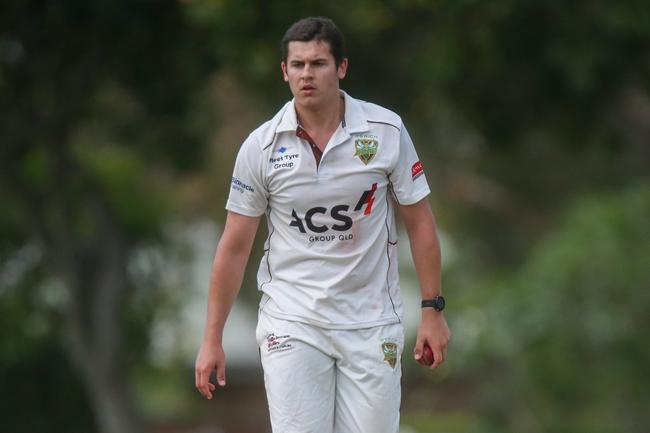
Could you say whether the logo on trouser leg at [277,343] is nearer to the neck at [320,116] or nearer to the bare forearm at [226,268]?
the bare forearm at [226,268]

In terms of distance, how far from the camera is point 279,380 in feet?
20.0

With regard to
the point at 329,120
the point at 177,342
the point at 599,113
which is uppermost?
the point at 329,120

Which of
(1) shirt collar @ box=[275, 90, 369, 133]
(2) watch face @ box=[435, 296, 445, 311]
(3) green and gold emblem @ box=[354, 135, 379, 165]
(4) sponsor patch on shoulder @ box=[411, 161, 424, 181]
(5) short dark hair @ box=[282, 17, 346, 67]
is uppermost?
(5) short dark hair @ box=[282, 17, 346, 67]

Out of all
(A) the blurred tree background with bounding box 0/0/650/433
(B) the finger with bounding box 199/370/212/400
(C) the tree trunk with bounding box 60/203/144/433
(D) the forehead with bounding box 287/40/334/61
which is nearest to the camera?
(D) the forehead with bounding box 287/40/334/61

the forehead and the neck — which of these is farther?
the neck

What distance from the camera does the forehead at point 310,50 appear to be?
237 inches

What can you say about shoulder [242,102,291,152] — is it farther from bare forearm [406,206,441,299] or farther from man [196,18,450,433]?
bare forearm [406,206,441,299]

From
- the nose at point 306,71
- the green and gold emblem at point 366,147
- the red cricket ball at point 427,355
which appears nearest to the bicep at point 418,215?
the green and gold emblem at point 366,147

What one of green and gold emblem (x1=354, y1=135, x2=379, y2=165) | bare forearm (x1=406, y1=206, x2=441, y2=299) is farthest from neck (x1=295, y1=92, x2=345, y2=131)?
bare forearm (x1=406, y1=206, x2=441, y2=299)

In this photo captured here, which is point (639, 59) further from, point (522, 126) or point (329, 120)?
point (329, 120)

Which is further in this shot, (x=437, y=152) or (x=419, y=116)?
(x=437, y=152)

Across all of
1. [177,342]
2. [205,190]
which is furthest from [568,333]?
[205,190]

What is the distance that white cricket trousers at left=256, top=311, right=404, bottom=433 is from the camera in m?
6.07

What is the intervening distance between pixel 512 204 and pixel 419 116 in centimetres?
896
